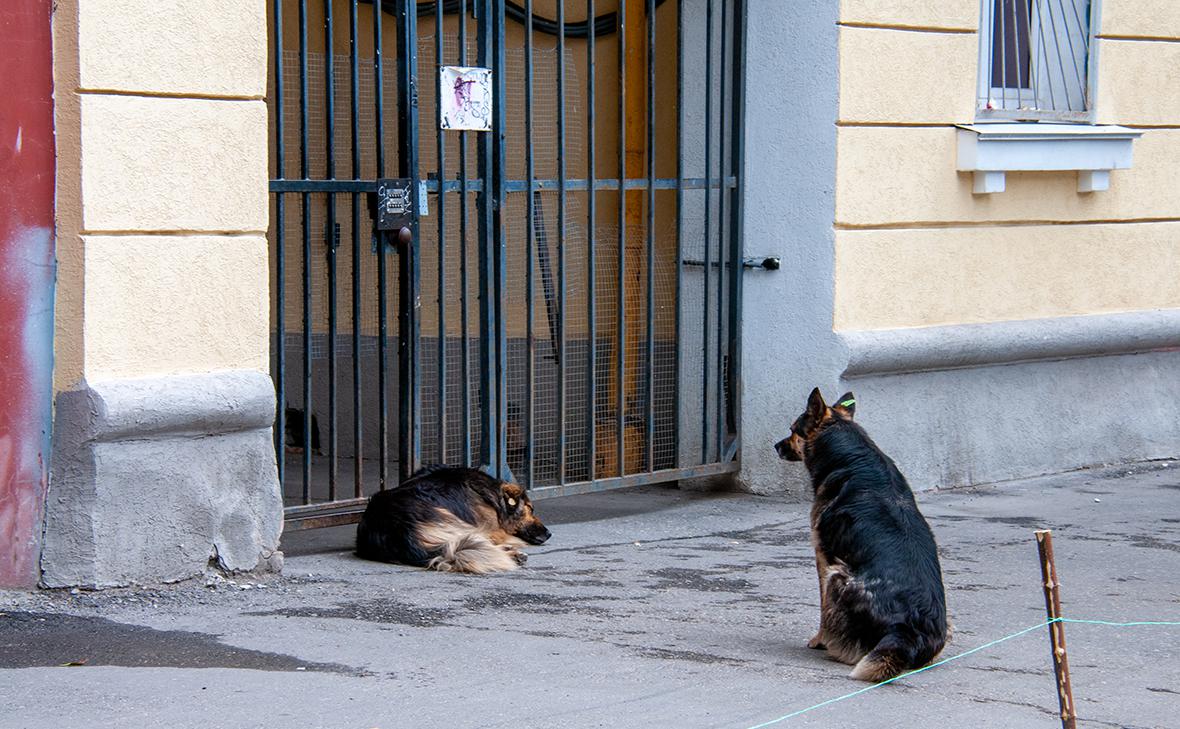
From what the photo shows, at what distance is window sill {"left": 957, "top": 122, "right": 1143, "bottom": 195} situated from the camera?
29.0 ft

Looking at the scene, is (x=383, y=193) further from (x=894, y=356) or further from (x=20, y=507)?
(x=894, y=356)

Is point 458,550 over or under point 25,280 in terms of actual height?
under

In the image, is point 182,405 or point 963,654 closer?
point 963,654

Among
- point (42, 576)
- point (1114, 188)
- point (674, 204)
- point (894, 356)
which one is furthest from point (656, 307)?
point (42, 576)

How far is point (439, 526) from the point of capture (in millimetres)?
6945

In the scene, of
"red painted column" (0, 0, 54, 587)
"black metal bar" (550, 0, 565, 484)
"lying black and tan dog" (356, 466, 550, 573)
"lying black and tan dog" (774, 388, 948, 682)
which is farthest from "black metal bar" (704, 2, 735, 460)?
"red painted column" (0, 0, 54, 587)

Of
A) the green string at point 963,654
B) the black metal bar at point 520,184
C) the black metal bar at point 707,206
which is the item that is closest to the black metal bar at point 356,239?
the black metal bar at point 520,184

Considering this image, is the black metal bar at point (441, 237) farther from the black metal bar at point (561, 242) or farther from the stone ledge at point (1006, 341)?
the stone ledge at point (1006, 341)

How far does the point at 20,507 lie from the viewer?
5.88 metres

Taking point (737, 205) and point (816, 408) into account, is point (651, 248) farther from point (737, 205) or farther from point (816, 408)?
point (816, 408)

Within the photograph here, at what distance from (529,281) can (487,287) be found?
0.23m

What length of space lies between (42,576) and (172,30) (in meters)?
2.11

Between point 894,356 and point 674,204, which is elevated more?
point 674,204

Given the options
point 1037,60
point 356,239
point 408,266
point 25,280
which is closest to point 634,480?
point 408,266
